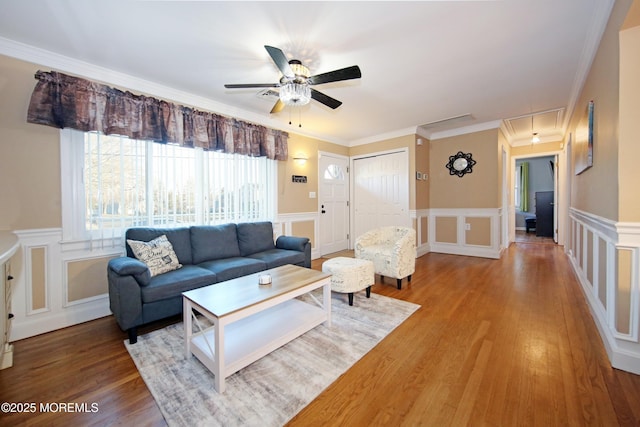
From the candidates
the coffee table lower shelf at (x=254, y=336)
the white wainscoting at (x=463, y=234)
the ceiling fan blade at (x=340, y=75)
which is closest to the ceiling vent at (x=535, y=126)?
the white wainscoting at (x=463, y=234)

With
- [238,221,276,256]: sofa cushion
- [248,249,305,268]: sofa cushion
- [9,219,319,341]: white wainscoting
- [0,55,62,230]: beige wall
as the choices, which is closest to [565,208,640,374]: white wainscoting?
[248,249,305,268]: sofa cushion

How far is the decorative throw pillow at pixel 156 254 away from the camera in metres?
2.42

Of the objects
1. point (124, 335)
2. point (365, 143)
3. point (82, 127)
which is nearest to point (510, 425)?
point (124, 335)

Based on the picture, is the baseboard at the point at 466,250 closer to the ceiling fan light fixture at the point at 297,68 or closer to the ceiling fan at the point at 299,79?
the ceiling fan at the point at 299,79

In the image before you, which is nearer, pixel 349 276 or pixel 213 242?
pixel 349 276

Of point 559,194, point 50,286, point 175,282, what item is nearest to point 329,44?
point 175,282

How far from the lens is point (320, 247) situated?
16.7ft

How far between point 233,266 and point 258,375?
1302 millimetres

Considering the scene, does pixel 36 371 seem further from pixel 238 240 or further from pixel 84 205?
pixel 238 240

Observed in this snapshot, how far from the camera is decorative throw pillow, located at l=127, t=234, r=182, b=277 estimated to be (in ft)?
7.93

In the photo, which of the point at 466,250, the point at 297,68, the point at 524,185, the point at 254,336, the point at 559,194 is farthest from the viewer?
the point at 524,185

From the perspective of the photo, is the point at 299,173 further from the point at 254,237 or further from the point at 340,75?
the point at 340,75

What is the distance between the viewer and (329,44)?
2275mm

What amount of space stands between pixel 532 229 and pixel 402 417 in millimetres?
9691
